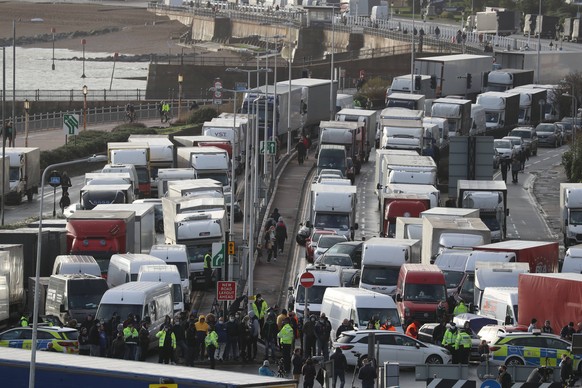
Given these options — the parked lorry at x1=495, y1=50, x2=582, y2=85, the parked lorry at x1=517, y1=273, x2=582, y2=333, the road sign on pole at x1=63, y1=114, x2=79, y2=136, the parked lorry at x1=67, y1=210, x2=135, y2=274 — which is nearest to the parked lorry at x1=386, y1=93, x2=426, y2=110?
the road sign on pole at x1=63, y1=114, x2=79, y2=136

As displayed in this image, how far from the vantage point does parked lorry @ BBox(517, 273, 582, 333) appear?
3812 centimetres

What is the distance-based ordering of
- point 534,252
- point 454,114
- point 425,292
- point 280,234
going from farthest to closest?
point 454,114 < point 280,234 < point 534,252 < point 425,292

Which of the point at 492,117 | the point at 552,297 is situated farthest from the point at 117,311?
the point at 492,117

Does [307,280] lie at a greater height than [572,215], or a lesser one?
greater

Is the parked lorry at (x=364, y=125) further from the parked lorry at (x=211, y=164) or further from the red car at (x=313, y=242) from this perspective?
the red car at (x=313, y=242)

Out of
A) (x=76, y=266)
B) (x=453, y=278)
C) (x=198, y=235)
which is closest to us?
(x=76, y=266)

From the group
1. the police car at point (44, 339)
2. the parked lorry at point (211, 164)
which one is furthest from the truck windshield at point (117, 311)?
the parked lorry at point (211, 164)

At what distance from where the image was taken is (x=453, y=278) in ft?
146

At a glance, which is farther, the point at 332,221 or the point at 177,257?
the point at 332,221

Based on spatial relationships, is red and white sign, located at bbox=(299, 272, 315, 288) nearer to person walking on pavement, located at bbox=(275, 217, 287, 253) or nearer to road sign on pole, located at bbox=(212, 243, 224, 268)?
road sign on pole, located at bbox=(212, 243, 224, 268)

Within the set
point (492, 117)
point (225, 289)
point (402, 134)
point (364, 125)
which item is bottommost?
point (492, 117)

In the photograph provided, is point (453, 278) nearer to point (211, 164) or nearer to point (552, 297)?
point (552, 297)

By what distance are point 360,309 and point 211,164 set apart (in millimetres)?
26730

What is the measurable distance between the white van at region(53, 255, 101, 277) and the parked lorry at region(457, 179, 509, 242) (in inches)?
691
